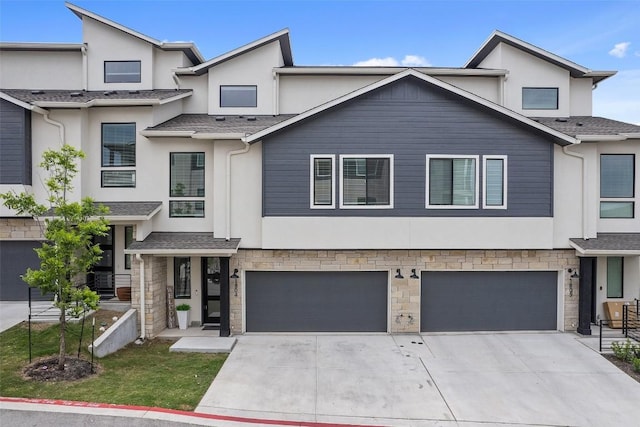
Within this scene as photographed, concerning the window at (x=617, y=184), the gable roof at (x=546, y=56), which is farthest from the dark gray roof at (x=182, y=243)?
the gable roof at (x=546, y=56)

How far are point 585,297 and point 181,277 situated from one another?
12611mm

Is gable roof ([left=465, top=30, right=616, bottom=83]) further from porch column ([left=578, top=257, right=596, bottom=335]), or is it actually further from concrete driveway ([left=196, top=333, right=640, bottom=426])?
concrete driveway ([left=196, top=333, right=640, bottom=426])

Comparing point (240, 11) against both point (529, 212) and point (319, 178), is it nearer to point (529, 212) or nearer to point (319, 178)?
point (319, 178)

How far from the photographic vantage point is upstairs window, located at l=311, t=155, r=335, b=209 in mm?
11367

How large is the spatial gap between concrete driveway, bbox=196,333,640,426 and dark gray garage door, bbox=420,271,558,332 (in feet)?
1.75

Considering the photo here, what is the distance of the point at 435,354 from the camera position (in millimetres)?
10320

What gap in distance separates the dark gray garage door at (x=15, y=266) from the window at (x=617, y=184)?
18480 millimetres

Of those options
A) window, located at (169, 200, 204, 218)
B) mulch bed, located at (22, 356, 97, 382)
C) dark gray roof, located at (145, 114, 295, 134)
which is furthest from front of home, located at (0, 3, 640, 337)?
mulch bed, located at (22, 356, 97, 382)

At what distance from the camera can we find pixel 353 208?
11.3m

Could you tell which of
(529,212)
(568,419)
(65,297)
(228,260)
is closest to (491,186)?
(529,212)

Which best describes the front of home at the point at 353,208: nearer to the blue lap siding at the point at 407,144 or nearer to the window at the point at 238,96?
the blue lap siding at the point at 407,144

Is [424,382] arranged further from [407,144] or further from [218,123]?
[218,123]

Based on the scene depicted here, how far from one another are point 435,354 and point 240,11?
624 inches

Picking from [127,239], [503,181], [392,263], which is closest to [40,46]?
[127,239]
